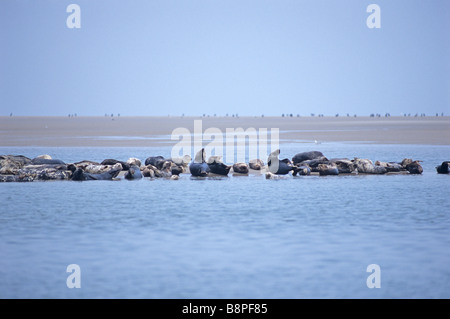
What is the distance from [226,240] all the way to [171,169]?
1169 cm

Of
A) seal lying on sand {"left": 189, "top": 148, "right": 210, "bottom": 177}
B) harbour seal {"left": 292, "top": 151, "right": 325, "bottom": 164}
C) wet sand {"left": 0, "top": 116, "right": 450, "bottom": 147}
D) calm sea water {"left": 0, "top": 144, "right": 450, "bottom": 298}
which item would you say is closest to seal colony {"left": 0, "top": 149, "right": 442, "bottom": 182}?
seal lying on sand {"left": 189, "top": 148, "right": 210, "bottom": 177}

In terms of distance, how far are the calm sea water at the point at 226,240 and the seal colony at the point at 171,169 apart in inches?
77.6

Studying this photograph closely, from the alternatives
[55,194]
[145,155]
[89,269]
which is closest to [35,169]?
[55,194]

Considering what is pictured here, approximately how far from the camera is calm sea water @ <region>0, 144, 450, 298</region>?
28.6ft

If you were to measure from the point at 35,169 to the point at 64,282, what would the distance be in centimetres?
1361

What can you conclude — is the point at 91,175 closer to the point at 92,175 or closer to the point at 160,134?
the point at 92,175

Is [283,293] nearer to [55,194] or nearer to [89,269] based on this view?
[89,269]

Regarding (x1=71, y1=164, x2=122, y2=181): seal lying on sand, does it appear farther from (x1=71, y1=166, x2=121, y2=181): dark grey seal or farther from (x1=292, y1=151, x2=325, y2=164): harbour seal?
(x1=292, y1=151, x2=325, y2=164): harbour seal

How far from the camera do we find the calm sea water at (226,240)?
873 cm

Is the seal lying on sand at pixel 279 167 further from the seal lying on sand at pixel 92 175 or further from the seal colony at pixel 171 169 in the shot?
the seal lying on sand at pixel 92 175

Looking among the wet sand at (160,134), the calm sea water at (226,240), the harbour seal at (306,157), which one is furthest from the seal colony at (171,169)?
the wet sand at (160,134)

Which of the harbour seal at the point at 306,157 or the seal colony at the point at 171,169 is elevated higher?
the harbour seal at the point at 306,157

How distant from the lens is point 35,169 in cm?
2167

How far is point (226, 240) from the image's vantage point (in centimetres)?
1136
